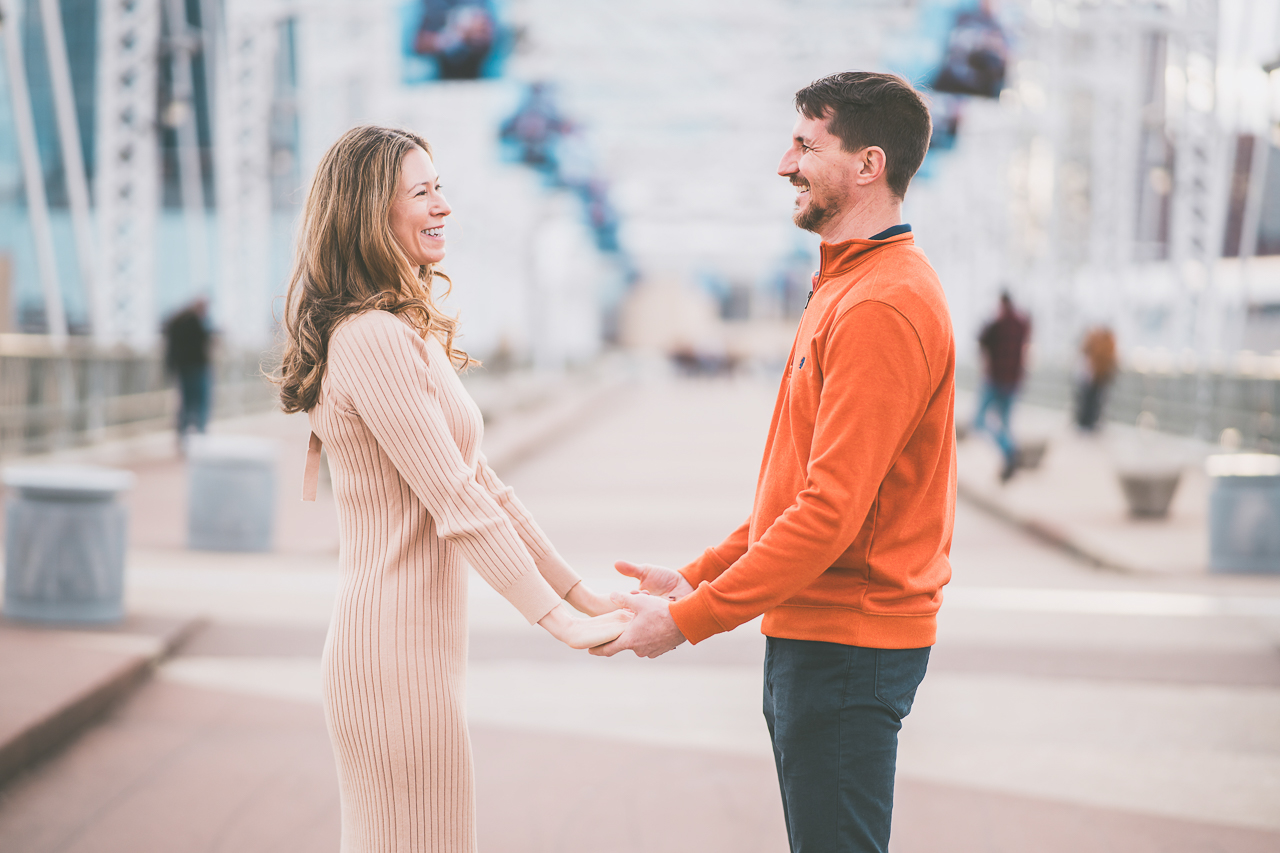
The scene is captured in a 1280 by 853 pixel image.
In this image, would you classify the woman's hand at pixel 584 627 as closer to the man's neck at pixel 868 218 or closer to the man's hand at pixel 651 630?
the man's hand at pixel 651 630

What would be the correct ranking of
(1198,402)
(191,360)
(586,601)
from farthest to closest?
(1198,402) → (191,360) → (586,601)

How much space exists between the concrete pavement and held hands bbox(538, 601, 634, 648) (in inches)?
75.8

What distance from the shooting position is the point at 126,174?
69.7 feet

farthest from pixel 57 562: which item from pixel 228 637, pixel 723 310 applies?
pixel 723 310

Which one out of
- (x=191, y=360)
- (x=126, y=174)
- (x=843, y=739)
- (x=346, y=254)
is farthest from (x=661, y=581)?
(x=126, y=174)

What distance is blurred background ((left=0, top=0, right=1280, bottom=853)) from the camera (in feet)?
17.4

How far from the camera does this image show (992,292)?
131 ft

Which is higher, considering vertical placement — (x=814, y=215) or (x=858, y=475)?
(x=814, y=215)

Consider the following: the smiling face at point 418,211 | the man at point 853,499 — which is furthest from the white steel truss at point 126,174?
the man at point 853,499

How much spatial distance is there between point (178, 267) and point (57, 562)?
1112 inches

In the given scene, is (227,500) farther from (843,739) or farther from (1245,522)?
(843,739)

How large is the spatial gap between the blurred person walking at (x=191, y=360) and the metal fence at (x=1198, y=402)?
46.3ft

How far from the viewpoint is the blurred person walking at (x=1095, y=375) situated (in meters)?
24.1

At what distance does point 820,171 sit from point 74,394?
16.0m
